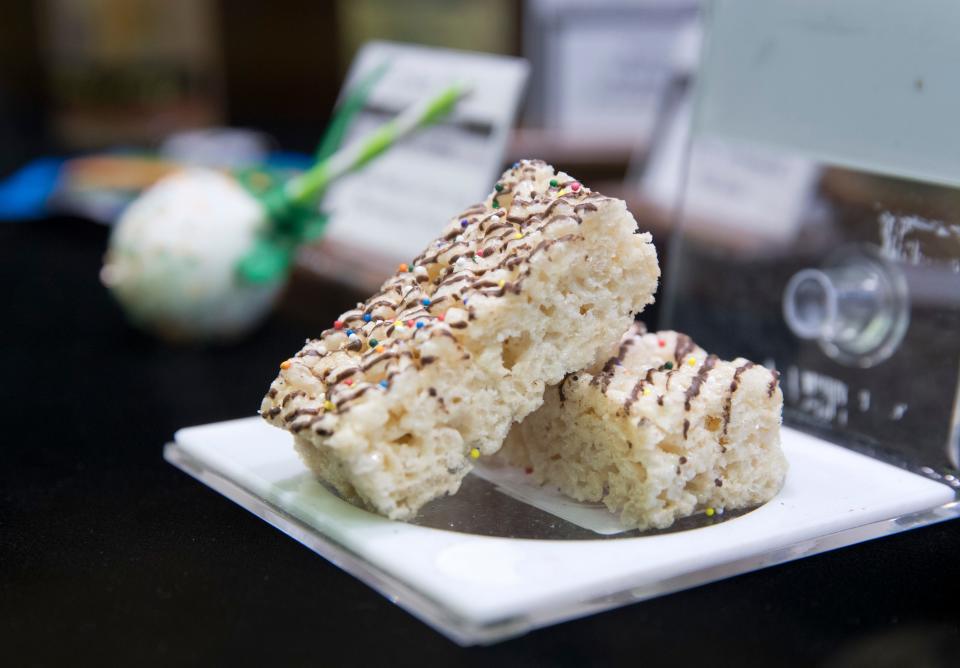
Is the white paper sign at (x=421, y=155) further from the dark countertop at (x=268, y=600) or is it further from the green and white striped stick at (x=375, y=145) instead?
the dark countertop at (x=268, y=600)

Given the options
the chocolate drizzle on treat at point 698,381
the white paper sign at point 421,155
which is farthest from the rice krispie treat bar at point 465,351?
the white paper sign at point 421,155

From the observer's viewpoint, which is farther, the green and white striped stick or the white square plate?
the green and white striped stick

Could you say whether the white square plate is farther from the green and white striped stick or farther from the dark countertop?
the green and white striped stick

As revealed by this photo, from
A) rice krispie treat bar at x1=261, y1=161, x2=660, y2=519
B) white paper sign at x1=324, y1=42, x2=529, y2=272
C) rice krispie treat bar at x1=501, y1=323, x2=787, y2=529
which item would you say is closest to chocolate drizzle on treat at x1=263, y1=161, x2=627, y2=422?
rice krispie treat bar at x1=261, y1=161, x2=660, y2=519

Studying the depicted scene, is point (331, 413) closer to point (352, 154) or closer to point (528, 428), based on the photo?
point (528, 428)

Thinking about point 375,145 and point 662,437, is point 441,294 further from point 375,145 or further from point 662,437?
point 375,145

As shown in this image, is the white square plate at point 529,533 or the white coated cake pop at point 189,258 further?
the white coated cake pop at point 189,258

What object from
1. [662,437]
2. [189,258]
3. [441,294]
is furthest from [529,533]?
[189,258]
